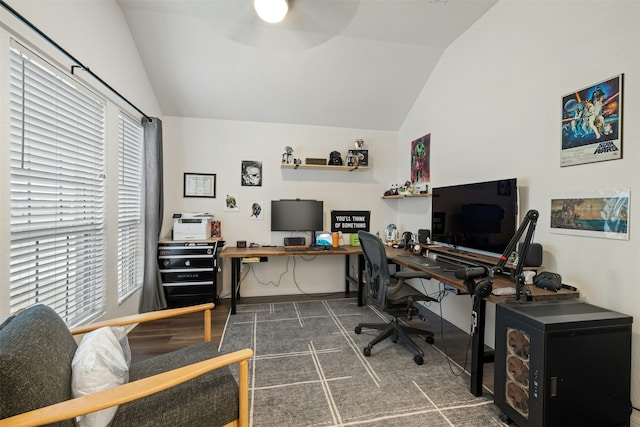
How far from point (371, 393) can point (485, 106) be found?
258 centimetres

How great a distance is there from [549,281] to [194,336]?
295 cm

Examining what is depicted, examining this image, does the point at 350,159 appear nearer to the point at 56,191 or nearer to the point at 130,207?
the point at 130,207

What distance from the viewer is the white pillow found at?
1053 millimetres

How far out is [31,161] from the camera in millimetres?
1562

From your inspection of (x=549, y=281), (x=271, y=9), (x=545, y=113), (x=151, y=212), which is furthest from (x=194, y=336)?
(x=545, y=113)

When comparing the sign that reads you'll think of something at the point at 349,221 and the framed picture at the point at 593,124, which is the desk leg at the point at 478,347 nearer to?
the framed picture at the point at 593,124

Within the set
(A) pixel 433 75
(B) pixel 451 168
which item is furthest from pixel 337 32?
(B) pixel 451 168

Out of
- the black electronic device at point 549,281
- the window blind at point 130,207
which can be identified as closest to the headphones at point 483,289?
the black electronic device at point 549,281

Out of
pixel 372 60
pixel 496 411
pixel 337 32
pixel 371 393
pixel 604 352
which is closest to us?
pixel 604 352

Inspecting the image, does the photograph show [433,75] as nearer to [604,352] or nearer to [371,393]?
[604,352]

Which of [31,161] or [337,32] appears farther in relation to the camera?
[337,32]

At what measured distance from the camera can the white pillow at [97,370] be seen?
1.05 m

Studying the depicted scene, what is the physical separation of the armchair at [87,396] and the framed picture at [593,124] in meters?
2.27

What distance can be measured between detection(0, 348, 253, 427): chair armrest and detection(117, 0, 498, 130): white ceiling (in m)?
2.85
